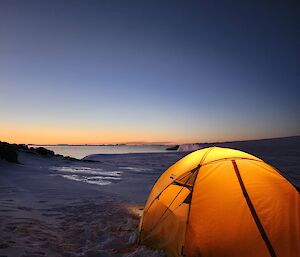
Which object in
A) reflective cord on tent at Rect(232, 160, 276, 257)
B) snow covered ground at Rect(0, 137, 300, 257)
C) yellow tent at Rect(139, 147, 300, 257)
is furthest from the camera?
snow covered ground at Rect(0, 137, 300, 257)

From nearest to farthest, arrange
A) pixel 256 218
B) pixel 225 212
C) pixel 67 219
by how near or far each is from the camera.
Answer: pixel 256 218 < pixel 225 212 < pixel 67 219

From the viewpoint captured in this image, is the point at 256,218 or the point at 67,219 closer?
the point at 256,218

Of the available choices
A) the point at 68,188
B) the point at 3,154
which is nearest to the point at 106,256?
the point at 68,188

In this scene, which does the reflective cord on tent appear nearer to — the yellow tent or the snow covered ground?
the yellow tent

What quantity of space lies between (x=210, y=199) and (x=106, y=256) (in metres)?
2.38

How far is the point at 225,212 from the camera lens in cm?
473

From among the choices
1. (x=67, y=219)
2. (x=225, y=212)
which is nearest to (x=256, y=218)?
(x=225, y=212)

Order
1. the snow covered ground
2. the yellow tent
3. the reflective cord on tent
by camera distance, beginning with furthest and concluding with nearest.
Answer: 1. the snow covered ground
2. the yellow tent
3. the reflective cord on tent

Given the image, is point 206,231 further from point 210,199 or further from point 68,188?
point 68,188

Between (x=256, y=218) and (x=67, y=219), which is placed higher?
(x=256, y=218)

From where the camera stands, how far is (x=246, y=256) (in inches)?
167

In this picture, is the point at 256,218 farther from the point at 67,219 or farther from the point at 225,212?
the point at 67,219

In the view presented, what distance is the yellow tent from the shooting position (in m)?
4.40

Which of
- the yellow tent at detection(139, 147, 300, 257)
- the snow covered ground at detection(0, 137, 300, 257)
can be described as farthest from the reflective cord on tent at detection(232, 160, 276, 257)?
the snow covered ground at detection(0, 137, 300, 257)
